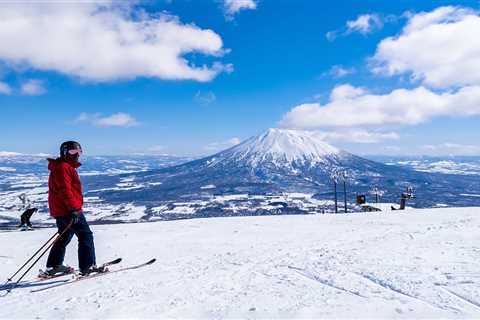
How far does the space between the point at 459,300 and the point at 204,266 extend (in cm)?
452

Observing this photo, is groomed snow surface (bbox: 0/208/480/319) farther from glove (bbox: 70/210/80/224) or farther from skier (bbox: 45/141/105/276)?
glove (bbox: 70/210/80/224)

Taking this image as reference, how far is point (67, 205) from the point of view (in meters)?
6.67

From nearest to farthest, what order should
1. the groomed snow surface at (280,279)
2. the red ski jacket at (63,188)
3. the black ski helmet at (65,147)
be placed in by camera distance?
the groomed snow surface at (280,279), the red ski jacket at (63,188), the black ski helmet at (65,147)

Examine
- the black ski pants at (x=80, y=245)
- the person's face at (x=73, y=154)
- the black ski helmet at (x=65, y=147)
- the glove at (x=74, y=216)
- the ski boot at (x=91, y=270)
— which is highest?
the black ski helmet at (x=65, y=147)

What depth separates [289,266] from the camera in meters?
7.00

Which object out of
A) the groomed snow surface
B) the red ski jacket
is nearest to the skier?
the red ski jacket

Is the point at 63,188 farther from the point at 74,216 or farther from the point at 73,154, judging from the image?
the point at 73,154

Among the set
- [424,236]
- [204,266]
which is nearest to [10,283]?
[204,266]

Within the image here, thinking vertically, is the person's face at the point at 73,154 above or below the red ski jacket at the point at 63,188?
above

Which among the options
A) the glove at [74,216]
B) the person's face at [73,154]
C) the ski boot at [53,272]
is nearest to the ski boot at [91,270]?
the ski boot at [53,272]

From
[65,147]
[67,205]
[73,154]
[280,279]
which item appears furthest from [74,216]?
[280,279]

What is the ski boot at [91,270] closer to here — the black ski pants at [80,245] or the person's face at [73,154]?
the black ski pants at [80,245]

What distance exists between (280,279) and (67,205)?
4.13 m

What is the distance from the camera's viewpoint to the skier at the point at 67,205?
666cm
